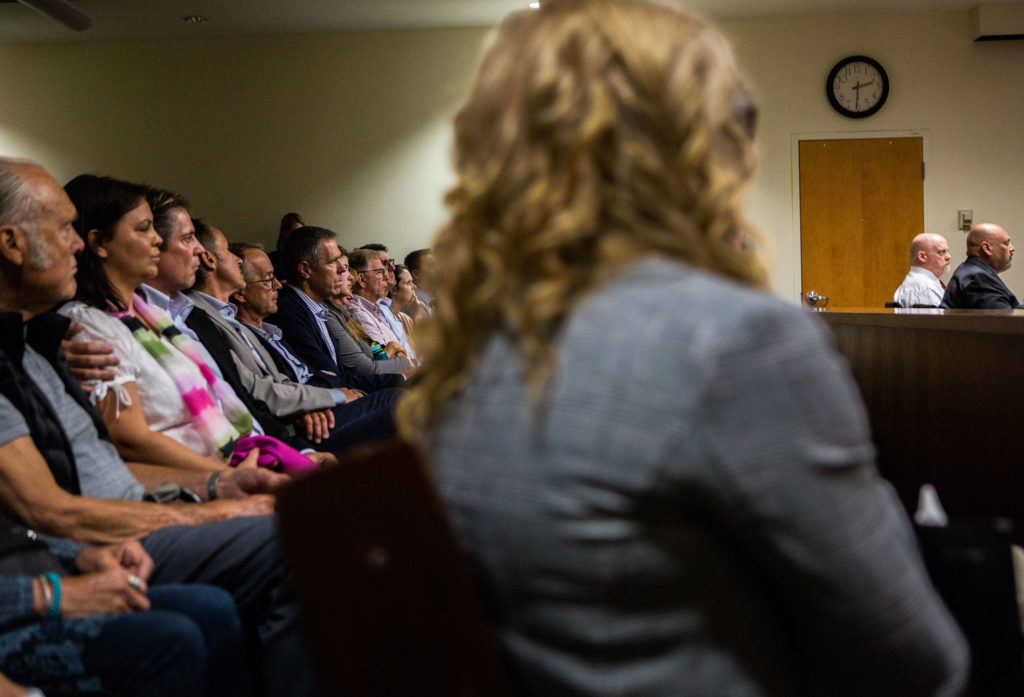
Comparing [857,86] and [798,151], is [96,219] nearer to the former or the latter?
[798,151]

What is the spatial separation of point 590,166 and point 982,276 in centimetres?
588

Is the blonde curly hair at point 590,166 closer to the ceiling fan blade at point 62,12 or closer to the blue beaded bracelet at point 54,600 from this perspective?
the blue beaded bracelet at point 54,600

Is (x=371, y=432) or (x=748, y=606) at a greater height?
(x=748, y=606)

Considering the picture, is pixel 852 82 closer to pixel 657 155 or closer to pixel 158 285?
pixel 158 285

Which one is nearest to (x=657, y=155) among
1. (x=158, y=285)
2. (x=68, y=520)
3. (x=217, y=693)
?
(x=217, y=693)

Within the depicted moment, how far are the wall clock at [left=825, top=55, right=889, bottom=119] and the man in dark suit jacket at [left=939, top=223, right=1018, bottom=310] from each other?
148cm

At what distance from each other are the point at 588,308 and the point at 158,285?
7.95 feet

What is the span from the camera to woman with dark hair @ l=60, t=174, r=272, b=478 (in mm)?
1985

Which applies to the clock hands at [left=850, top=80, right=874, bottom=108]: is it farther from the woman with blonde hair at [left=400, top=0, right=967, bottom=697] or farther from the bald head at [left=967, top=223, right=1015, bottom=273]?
the woman with blonde hair at [left=400, top=0, right=967, bottom=697]

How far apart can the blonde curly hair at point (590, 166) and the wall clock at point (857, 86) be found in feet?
23.4

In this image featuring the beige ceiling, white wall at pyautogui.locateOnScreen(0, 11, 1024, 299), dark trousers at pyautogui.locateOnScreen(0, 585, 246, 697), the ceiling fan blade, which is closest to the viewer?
dark trousers at pyautogui.locateOnScreen(0, 585, 246, 697)

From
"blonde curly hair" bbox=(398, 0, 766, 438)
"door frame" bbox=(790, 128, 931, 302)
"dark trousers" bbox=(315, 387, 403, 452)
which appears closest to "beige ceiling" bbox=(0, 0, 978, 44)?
"door frame" bbox=(790, 128, 931, 302)

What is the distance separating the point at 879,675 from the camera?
64 cm

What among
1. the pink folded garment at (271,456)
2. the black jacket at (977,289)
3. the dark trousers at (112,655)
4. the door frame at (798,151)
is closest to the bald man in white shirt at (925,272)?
the black jacket at (977,289)
